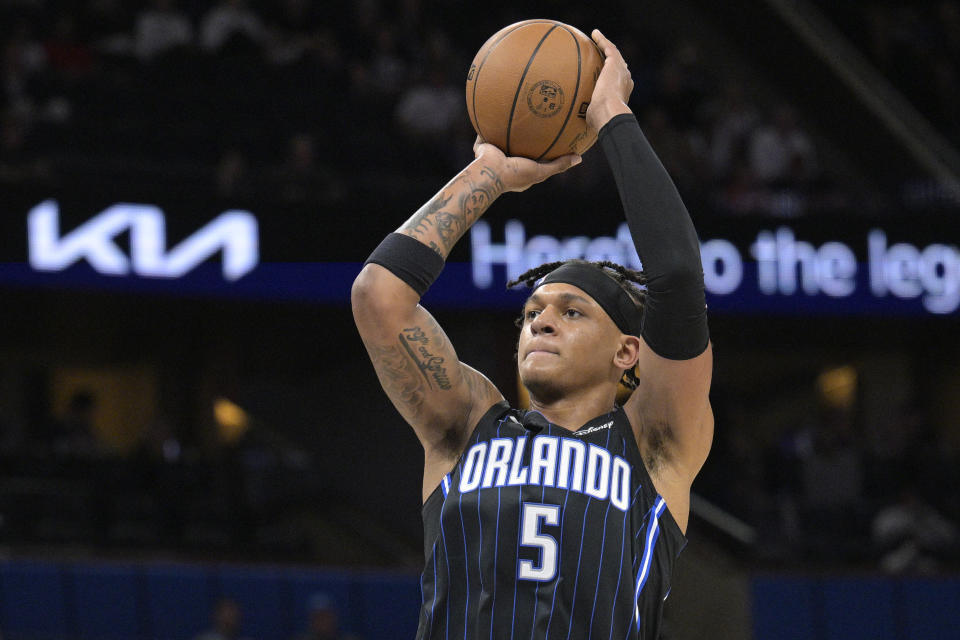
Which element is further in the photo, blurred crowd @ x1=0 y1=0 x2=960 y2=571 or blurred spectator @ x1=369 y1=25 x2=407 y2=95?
blurred spectator @ x1=369 y1=25 x2=407 y2=95

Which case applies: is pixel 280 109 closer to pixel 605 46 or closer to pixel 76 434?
pixel 76 434

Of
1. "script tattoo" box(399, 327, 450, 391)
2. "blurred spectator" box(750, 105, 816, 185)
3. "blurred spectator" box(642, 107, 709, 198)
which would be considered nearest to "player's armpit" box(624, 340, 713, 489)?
"script tattoo" box(399, 327, 450, 391)

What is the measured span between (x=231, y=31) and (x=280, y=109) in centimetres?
88

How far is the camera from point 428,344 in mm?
2844

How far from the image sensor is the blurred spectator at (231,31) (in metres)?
11.4

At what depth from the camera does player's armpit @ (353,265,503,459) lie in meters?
2.74

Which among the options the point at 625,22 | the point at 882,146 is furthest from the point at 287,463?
the point at 882,146

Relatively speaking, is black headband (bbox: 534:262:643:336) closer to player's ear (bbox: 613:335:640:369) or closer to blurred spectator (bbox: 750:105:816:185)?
player's ear (bbox: 613:335:640:369)

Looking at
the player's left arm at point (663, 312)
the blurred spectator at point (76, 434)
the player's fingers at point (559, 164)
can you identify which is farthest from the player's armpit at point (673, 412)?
the blurred spectator at point (76, 434)

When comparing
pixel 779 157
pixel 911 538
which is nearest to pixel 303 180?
pixel 779 157

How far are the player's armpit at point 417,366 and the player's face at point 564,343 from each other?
143 millimetres

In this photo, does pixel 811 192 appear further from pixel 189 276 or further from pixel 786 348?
pixel 189 276

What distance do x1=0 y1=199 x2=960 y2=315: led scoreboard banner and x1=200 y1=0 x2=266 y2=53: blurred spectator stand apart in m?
1.92

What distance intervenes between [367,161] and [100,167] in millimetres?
2274
